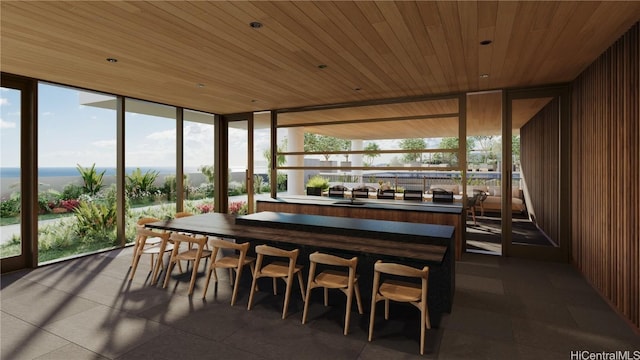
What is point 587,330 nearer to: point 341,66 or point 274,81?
point 341,66

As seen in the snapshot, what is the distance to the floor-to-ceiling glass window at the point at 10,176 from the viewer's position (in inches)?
170

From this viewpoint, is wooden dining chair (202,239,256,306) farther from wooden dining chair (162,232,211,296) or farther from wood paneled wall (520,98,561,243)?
wood paneled wall (520,98,561,243)

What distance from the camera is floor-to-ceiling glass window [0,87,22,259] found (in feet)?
14.2

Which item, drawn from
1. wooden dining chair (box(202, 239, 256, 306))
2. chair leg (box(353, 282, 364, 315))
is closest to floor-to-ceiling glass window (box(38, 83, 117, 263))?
wooden dining chair (box(202, 239, 256, 306))

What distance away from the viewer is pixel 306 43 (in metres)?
3.22

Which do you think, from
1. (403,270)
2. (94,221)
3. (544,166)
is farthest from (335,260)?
(544,166)

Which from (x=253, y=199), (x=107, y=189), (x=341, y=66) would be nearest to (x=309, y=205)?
(x=253, y=199)

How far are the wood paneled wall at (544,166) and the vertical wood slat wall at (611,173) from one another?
644mm

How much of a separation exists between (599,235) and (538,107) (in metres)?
2.73

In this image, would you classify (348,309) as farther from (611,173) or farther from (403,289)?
(611,173)

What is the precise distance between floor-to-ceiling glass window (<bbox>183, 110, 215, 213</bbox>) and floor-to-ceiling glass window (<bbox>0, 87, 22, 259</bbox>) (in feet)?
9.01

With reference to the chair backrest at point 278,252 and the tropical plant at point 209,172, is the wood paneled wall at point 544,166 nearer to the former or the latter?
the chair backrest at point 278,252

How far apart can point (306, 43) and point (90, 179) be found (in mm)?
5189

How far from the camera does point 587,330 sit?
9.07 feet
